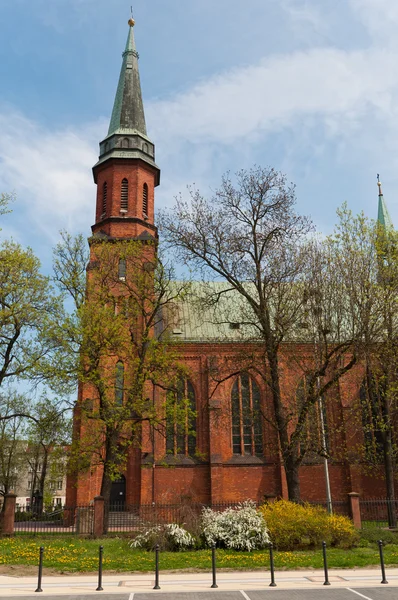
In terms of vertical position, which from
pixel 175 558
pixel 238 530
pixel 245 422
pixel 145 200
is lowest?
pixel 175 558

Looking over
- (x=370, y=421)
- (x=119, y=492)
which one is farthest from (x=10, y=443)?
(x=370, y=421)

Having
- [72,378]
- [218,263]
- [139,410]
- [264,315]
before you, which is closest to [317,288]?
[264,315]

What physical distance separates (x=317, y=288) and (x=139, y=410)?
29.5 ft

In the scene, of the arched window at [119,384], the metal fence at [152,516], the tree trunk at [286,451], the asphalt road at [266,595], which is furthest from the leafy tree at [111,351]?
the asphalt road at [266,595]

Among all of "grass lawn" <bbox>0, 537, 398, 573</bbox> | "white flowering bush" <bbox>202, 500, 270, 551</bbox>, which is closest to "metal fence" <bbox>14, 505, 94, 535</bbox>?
"grass lawn" <bbox>0, 537, 398, 573</bbox>

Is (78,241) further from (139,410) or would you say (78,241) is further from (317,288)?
(317,288)

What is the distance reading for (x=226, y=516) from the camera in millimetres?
15750

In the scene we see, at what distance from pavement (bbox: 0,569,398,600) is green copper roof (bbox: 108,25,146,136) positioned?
1139 inches

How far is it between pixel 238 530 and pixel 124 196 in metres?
23.0

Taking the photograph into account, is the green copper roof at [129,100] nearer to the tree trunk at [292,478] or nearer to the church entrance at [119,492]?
the church entrance at [119,492]

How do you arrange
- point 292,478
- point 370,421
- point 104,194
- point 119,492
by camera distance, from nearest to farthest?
point 292,478 < point 370,421 < point 119,492 < point 104,194

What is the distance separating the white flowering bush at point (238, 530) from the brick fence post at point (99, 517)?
213 inches

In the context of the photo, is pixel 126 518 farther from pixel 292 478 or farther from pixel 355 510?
pixel 355 510

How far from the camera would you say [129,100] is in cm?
3578
